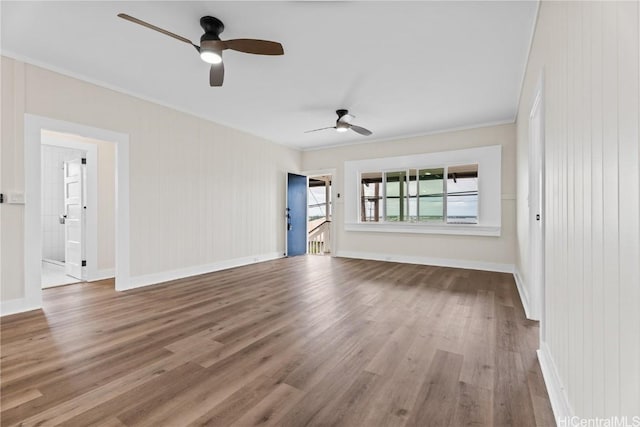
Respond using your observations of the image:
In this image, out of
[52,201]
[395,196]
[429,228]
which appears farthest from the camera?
[395,196]

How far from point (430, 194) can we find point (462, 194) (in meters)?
0.61

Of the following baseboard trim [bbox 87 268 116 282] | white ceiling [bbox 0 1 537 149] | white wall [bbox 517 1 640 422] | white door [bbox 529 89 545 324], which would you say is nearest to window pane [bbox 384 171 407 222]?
white ceiling [bbox 0 1 537 149]

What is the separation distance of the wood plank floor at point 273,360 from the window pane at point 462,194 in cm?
214

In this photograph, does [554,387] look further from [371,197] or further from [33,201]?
[371,197]

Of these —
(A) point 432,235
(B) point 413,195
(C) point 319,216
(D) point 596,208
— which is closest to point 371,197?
(B) point 413,195

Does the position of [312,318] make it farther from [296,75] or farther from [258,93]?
[258,93]

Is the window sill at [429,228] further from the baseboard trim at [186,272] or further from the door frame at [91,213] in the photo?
the door frame at [91,213]

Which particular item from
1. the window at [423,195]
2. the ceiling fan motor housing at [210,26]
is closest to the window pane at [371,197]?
the window at [423,195]

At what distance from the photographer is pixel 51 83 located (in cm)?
326

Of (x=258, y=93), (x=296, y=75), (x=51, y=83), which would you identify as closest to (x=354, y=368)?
(x=296, y=75)

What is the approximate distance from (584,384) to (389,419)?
2.86 feet

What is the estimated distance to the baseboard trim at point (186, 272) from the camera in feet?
13.2

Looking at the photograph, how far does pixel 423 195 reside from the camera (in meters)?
5.99

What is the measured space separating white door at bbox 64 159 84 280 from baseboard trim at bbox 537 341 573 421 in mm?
6001
